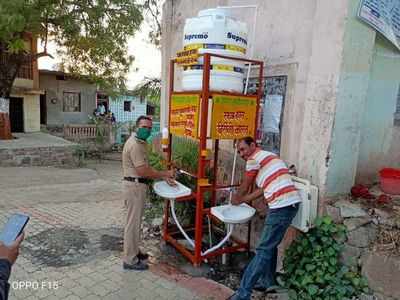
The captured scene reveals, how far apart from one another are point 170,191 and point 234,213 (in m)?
0.83

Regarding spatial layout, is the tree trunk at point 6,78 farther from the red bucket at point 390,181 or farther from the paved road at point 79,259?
the red bucket at point 390,181

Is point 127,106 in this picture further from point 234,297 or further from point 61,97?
point 234,297

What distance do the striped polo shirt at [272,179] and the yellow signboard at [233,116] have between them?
0.44 metres

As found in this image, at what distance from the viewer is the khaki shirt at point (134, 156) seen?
345 cm

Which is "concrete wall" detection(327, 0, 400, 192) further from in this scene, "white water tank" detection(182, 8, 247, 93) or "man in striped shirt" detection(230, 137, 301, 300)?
"white water tank" detection(182, 8, 247, 93)

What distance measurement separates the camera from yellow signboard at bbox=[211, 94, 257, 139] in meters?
3.34

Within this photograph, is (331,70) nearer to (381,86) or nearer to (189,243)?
(381,86)

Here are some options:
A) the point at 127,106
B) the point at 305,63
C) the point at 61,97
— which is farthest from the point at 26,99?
the point at 305,63

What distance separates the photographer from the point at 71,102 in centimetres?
2022

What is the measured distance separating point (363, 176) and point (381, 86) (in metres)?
1.05

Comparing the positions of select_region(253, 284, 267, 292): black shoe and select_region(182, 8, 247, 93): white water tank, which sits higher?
select_region(182, 8, 247, 93): white water tank

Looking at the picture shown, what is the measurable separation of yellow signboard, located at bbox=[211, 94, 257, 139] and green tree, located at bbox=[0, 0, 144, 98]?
27.2 feet

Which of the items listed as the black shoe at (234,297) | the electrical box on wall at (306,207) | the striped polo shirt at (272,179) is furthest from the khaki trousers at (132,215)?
the electrical box on wall at (306,207)

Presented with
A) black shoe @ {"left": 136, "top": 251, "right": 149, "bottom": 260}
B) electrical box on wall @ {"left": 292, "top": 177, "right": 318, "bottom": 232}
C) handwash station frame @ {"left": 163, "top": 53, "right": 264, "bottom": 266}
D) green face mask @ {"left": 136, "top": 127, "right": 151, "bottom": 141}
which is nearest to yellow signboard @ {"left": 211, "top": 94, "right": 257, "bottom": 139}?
handwash station frame @ {"left": 163, "top": 53, "right": 264, "bottom": 266}
